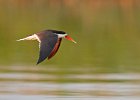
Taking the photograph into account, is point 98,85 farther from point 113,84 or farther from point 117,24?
point 117,24

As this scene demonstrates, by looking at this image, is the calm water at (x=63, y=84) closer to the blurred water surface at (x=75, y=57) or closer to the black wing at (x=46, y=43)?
the blurred water surface at (x=75, y=57)

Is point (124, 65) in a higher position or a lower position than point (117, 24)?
lower

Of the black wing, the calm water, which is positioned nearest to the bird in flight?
the black wing

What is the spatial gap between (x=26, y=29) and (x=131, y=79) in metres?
11.8

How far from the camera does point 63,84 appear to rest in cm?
1602

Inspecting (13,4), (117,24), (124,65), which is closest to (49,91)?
(124,65)

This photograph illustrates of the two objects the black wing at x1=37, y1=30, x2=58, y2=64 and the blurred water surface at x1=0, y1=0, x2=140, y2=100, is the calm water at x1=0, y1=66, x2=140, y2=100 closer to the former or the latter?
the blurred water surface at x1=0, y1=0, x2=140, y2=100

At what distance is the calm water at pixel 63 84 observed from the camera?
1453 cm

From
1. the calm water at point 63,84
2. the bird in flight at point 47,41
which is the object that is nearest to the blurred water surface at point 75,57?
the calm water at point 63,84

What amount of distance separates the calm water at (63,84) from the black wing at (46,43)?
6.81 ft

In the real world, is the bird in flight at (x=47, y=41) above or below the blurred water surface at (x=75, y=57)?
below

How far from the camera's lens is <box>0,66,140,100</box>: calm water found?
14531mm

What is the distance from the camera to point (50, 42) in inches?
474

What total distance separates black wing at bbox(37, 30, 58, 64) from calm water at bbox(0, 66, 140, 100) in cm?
208
